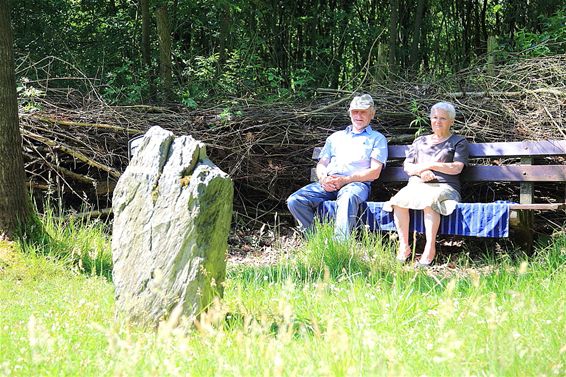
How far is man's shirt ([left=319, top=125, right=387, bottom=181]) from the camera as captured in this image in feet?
18.8

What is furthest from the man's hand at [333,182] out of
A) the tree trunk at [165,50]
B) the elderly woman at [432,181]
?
the tree trunk at [165,50]

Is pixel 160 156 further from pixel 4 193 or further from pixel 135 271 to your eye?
pixel 4 193

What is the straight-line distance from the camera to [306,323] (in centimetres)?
310

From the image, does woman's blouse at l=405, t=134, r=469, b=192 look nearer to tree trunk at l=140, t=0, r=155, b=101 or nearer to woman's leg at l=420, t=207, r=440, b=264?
woman's leg at l=420, t=207, r=440, b=264

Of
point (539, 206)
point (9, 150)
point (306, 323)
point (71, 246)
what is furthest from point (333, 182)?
point (306, 323)

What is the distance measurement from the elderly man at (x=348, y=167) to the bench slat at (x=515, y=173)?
0.75m

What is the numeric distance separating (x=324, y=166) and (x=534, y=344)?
11.9 ft

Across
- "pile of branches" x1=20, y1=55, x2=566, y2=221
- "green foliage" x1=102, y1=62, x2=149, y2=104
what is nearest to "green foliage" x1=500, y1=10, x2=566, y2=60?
"pile of branches" x1=20, y1=55, x2=566, y2=221

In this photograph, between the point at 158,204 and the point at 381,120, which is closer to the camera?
the point at 158,204

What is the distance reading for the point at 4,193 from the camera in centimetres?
496

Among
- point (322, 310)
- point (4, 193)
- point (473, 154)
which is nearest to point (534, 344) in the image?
point (322, 310)

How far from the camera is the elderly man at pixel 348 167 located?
564 cm

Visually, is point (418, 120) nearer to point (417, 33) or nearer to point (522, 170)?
point (522, 170)

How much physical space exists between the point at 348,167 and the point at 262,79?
3.69m
